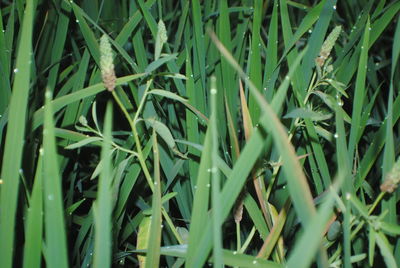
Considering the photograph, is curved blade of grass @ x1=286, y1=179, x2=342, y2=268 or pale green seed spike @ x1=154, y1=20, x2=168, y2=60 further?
pale green seed spike @ x1=154, y1=20, x2=168, y2=60

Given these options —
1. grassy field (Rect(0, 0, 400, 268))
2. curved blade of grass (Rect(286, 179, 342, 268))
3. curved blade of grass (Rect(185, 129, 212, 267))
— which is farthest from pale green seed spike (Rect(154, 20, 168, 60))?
curved blade of grass (Rect(286, 179, 342, 268))

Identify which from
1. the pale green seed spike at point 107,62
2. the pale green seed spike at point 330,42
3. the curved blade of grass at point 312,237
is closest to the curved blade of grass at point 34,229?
the pale green seed spike at point 107,62

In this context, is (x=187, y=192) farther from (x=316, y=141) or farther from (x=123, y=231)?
(x=316, y=141)

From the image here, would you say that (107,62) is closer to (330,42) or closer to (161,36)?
(161,36)

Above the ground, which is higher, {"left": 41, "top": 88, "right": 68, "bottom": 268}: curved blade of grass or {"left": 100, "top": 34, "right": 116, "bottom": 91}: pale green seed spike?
{"left": 100, "top": 34, "right": 116, "bottom": 91}: pale green seed spike

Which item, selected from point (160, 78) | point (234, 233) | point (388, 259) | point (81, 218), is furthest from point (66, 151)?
point (388, 259)

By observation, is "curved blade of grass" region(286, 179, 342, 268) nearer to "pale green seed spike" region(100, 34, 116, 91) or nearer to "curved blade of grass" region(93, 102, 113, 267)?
"curved blade of grass" region(93, 102, 113, 267)

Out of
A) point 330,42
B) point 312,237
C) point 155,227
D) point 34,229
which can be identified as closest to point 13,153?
point 34,229

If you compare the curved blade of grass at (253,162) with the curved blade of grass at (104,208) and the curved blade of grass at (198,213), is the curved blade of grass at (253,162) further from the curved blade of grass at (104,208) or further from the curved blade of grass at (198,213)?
the curved blade of grass at (104,208)
